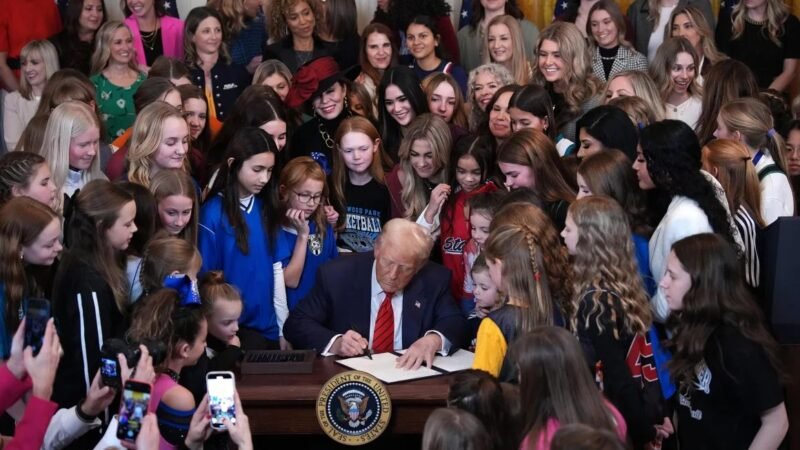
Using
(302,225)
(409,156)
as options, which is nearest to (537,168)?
(409,156)

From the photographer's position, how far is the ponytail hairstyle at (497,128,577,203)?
550 cm

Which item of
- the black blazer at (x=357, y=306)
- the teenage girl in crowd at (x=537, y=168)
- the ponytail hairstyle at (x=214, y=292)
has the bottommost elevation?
the black blazer at (x=357, y=306)

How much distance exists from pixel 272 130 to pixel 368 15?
3.02 metres

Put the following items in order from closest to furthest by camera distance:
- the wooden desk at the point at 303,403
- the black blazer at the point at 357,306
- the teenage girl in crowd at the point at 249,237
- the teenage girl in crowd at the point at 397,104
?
1. the wooden desk at the point at 303,403
2. the black blazer at the point at 357,306
3. the teenage girl in crowd at the point at 249,237
4. the teenage girl in crowd at the point at 397,104

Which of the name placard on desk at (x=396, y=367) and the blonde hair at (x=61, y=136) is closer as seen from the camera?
the name placard on desk at (x=396, y=367)

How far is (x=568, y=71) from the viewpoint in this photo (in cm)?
686

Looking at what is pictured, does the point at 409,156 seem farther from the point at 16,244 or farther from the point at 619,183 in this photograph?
the point at 16,244

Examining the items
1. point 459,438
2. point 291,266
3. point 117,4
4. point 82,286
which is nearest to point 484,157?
point 291,266

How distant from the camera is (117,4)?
8.99 metres

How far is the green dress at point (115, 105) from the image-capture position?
7.27 metres

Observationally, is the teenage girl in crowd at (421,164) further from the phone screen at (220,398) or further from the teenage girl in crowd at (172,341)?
the phone screen at (220,398)

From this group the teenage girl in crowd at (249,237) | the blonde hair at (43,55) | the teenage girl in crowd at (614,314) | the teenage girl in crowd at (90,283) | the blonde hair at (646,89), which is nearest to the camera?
the teenage girl in crowd at (614,314)

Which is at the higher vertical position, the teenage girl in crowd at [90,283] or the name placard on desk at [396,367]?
the teenage girl in crowd at [90,283]

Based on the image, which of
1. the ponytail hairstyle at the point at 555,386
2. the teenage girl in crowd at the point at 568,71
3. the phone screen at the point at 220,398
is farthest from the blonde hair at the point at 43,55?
the ponytail hairstyle at the point at 555,386
